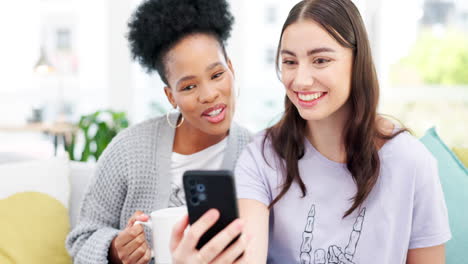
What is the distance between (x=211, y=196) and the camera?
0.81 meters

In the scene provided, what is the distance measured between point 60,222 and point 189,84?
56 centimetres

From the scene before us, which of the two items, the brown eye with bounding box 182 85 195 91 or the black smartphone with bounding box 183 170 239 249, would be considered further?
the brown eye with bounding box 182 85 195 91

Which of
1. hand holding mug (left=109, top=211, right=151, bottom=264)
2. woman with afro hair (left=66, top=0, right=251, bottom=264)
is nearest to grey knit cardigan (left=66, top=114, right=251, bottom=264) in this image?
woman with afro hair (left=66, top=0, right=251, bottom=264)

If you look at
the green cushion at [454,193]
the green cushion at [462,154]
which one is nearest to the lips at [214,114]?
the green cushion at [454,193]

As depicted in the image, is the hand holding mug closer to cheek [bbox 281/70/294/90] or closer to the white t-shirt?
the white t-shirt

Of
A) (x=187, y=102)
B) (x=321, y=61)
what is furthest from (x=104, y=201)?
(x=321, y=61)

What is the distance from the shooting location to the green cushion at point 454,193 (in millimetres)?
1294

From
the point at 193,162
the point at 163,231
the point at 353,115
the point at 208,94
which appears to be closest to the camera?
the point at 163,231

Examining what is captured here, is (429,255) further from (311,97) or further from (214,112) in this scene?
(214,112)

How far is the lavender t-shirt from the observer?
1117mm

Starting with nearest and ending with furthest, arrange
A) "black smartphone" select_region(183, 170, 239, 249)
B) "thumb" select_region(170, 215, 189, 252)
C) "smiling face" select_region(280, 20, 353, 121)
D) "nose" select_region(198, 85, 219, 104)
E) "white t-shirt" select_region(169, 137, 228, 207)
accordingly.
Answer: "black smartphone" select_region(183, 170, 239, 249), "thumb" select_region(170, 215, 189, 252), "smiling face" select_region(280, 20, 353, 121), "nose" select_region(198, 85, 219, 104), "white t-shirt" select_region(169, 137, 228, 207)

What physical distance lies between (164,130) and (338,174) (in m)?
0.54

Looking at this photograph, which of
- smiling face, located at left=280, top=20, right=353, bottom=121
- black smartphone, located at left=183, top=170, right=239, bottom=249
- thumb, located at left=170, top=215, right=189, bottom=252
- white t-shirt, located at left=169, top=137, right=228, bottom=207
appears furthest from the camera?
white t-shirt, located at left=169, top=137, right=228, bottom=207

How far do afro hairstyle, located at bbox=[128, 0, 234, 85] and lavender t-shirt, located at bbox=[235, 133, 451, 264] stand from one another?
0.43 meters
